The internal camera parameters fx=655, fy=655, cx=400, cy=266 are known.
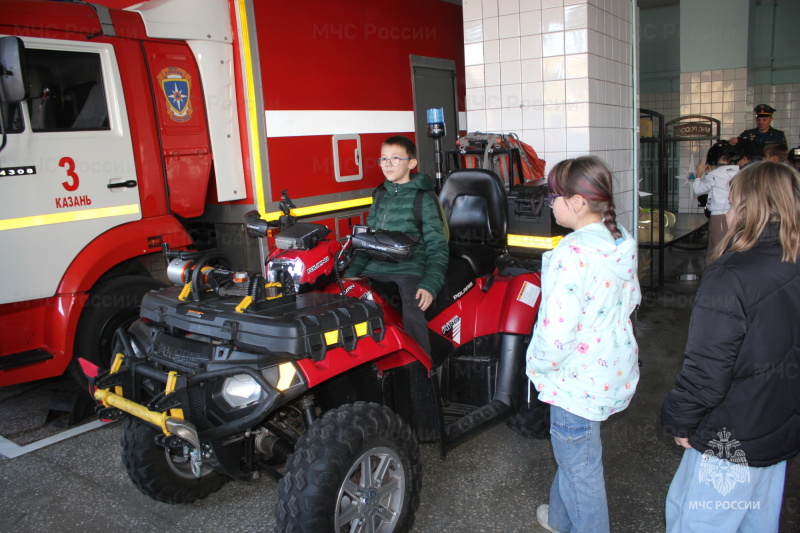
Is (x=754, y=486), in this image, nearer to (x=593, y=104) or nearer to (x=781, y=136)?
(x=593, y=104)

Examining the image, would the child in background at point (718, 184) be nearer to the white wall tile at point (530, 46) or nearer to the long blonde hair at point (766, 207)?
the white wall tile at point (530, 46)

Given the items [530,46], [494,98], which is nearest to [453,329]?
[494,98]

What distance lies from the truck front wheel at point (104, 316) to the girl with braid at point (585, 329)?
3.27 metres

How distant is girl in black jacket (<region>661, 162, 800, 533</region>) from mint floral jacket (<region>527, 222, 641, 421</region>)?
0.93ft

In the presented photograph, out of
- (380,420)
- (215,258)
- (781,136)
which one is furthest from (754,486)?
(781,136)

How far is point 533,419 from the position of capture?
3.68 m

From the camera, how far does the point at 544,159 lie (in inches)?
230

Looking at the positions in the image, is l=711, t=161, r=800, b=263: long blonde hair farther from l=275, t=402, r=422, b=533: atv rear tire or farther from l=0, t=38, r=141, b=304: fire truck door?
l=0, t=38, r=141, b=304: fire truck door

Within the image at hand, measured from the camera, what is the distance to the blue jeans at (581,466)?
→ 2490 millimetres

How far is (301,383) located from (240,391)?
0.29m

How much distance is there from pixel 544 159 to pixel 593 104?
615 mm

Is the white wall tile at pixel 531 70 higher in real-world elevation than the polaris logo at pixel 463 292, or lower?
higher

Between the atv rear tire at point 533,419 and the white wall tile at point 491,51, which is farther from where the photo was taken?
the white wall tile at point 491,51

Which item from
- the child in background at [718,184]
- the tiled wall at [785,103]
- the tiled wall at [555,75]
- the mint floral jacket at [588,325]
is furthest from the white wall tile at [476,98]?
the tiled wall at [785,103]
